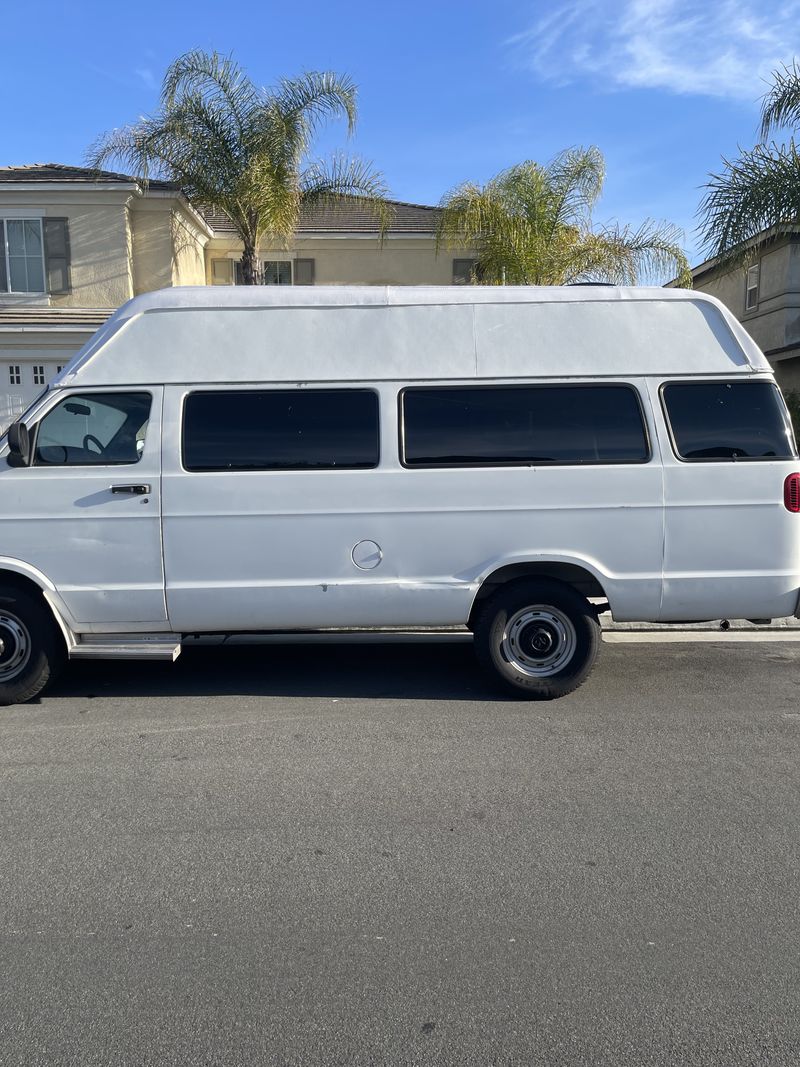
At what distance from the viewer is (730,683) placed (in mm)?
6188

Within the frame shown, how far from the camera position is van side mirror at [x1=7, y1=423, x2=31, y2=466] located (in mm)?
5383

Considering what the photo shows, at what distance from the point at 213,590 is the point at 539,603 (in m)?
2.20

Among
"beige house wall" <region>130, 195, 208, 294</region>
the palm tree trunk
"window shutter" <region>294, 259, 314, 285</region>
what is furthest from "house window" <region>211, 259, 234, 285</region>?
the palm tree trunk

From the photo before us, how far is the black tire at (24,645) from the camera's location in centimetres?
560

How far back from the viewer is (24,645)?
5.68 metres

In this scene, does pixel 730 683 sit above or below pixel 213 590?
below

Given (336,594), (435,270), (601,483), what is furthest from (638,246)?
(336,594)

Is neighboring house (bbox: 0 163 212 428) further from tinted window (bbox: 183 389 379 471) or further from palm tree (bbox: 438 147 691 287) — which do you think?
tinted window (bbox: 183 389 379 471)

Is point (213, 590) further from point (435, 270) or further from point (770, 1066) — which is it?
point (435, 270)

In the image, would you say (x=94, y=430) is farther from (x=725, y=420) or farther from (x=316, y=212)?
(x=316, y=212)

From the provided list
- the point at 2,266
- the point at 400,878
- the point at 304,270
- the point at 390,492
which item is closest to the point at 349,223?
the point at 304,270

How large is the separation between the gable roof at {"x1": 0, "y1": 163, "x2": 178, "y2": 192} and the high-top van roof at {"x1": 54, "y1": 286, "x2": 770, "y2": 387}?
1248 cm

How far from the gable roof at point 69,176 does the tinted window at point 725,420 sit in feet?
45.4

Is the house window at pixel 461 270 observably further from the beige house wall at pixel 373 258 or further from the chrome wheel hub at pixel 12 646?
the chrome wheel hub at pixel 12 646
